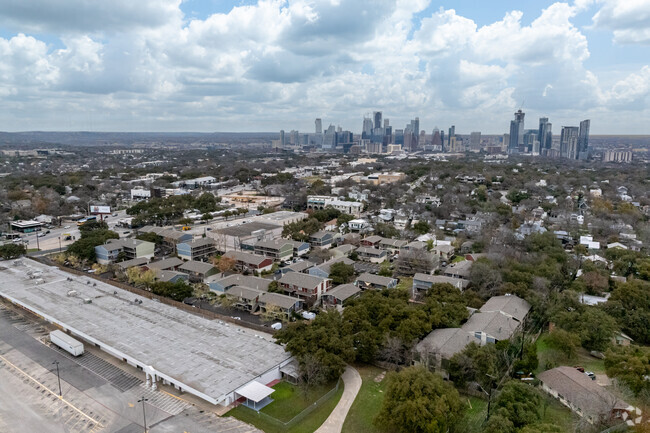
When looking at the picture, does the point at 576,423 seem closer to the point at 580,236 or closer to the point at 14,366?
the point at 14,366

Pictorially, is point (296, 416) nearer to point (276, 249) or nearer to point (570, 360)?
point (570, 360)

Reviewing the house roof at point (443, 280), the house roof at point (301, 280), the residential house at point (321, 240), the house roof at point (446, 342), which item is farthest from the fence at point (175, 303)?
the residential house at point (321, 240)

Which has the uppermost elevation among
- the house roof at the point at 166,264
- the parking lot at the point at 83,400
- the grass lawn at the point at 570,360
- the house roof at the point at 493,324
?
the house roof at the point at 166,264

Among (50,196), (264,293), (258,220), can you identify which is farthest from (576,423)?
(50,196)

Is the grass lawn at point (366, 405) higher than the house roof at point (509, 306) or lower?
lower

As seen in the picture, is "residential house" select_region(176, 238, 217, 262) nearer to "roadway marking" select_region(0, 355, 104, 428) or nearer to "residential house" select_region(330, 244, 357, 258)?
"residential house" select_region(330, 244, 357, 258)

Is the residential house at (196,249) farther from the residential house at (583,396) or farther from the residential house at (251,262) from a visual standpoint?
the residential house at (583,396)

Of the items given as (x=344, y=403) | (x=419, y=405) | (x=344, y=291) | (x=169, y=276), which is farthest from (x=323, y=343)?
(x=169, y=276)
